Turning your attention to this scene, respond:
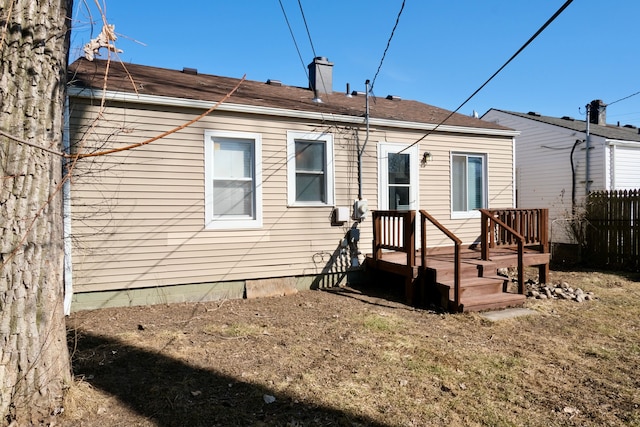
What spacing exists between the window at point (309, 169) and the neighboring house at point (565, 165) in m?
7.61

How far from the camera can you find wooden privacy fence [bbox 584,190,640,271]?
9.32 m

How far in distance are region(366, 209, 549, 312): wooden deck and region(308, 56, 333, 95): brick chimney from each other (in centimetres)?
378

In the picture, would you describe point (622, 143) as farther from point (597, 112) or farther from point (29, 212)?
point (29, 212)

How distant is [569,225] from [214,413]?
37.1 feet

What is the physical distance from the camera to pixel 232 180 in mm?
6520

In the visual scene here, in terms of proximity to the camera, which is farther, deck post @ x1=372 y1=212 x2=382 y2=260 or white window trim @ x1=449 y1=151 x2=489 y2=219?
white window trim @ x1=449 y1=151 x2=489 y2=219

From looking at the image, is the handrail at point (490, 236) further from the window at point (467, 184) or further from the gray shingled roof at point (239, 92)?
the gray shingled roof at point (239, 92)

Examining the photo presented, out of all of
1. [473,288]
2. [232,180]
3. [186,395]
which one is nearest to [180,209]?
[232,180]

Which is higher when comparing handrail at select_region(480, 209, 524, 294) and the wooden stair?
handrail at select_region(480, 209, 524, 294)

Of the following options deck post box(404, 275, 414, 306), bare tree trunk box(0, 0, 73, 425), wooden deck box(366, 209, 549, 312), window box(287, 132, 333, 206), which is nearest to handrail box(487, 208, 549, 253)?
wooden deck box(366, 209, 549, 312)

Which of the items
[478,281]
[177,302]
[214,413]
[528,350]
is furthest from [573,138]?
[214,413]

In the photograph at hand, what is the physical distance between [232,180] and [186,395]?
3.91 metres

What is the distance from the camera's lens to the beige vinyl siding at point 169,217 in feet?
18.5

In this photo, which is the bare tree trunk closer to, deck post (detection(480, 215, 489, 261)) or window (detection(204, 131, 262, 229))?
window (detection(204, 131, 262, 229))
